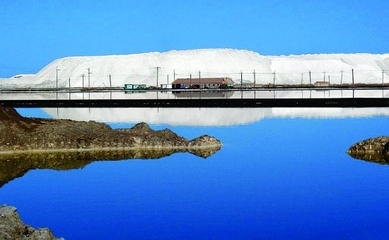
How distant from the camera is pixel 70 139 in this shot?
15430 mm

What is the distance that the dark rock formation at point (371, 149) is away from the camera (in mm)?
13930

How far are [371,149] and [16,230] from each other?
10.6m

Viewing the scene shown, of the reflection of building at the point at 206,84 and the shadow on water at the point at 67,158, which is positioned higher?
the reflection of building at the point at 206,84

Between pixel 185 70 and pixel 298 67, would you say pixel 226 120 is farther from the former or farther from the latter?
pixel 298 67

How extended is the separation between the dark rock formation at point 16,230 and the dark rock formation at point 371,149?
963cm

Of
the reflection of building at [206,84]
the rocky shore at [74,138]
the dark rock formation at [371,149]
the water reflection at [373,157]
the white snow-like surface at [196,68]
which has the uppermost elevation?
the white snow-like surface at [196,68]

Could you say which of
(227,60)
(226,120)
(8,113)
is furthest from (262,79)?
(8,113)

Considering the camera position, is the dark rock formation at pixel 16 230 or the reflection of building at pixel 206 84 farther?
the reflection of building at pixel 206 84

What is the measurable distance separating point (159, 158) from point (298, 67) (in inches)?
5881

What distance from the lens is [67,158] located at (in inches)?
543

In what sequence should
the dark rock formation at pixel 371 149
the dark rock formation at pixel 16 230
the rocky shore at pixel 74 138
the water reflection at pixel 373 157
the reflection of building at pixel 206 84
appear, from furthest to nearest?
1. the reflection of building at pixel 206 84
2. the rocky shore at pixel 74 138
3. the dark rock formation at pixel 371 149
4. the water reflection at pixel 373 157
5. the dark rock formation at pixel 16 230

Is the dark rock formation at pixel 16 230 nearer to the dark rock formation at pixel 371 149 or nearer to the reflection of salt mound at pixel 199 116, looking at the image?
the dark rock formation at pixel 371 149

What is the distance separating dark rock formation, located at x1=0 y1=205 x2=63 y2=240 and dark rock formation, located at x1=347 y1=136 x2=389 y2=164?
379 inches

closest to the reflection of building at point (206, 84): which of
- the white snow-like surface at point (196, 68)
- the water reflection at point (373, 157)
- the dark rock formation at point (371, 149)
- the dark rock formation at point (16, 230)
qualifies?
the white snow-like surface at point (196, 68)
